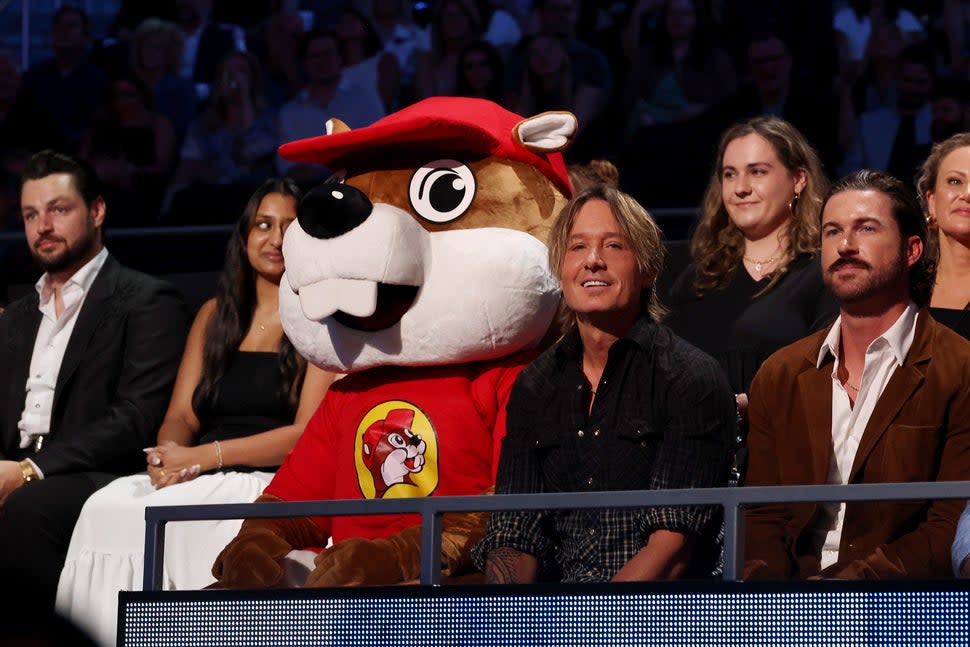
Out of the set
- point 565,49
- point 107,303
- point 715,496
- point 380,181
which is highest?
point 565,49

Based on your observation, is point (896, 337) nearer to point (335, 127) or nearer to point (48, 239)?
point (335, 127)

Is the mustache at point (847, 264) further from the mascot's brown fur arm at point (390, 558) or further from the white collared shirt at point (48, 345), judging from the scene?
the white collared shirt at point (48, 345)

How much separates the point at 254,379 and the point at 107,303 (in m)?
0.60

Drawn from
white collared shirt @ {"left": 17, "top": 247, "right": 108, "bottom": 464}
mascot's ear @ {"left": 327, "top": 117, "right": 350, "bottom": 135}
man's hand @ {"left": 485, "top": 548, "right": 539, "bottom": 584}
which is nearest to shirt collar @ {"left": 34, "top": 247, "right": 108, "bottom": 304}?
white collared shirt @ {"left": 17, "top": 247, "right": 108, "bottom": 464}

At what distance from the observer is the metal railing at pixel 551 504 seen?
195 centimetres

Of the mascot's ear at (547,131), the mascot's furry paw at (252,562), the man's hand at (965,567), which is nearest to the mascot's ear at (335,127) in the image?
the mascot's ear at (547,131)

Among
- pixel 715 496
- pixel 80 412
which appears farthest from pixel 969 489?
pixel 80 412

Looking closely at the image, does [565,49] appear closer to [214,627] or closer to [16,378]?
[16,378]

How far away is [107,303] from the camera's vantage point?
429cm

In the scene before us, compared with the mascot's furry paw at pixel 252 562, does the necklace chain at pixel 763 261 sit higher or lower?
higher

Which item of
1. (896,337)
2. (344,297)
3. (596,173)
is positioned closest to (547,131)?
(596,173)

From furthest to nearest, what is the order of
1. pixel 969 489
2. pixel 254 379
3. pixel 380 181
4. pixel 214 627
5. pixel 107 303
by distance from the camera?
pixel 107 303, pixel 254 379, pixel 380 181, pixel 214 627, pixel 969 489

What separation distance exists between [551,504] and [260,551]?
2.40 feet

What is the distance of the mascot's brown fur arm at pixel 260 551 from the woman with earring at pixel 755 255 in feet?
3.64
